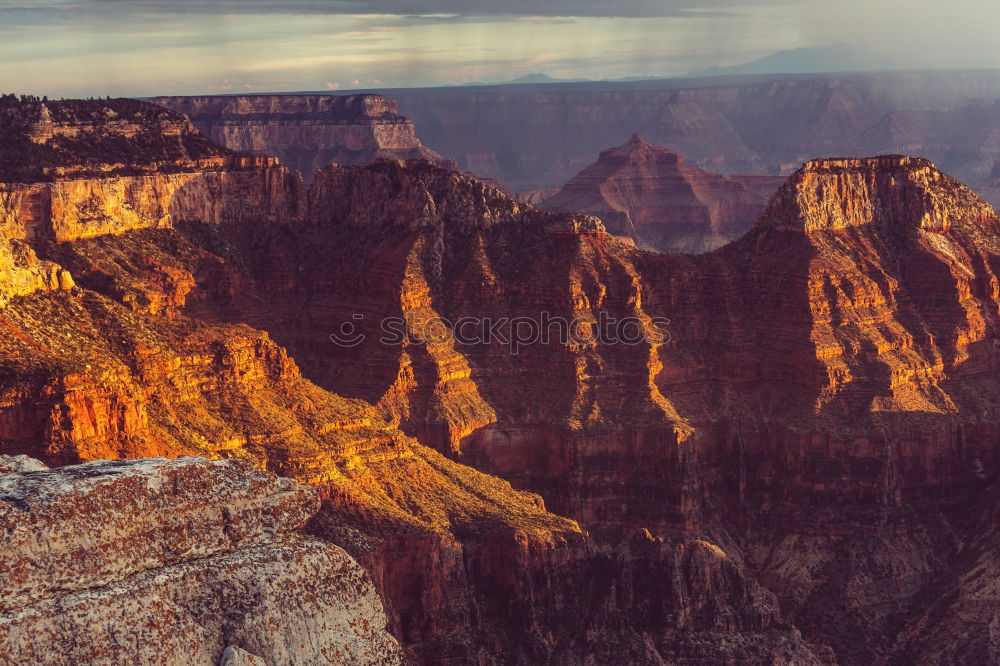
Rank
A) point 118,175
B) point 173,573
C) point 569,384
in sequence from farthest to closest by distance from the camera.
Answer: point 118,175 < point 569,384 < point 173,573

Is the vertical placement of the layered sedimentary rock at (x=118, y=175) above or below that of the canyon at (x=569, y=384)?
above

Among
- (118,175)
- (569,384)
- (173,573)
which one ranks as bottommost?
(173,573)

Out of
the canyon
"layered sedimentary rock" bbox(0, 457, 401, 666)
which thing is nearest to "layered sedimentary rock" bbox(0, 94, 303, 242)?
the canyon

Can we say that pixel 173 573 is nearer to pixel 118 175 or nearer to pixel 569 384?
pixel 569 384

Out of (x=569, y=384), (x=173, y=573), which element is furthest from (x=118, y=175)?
(x=173, y=573)

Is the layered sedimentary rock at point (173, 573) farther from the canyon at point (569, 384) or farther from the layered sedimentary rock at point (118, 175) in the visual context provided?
the layered sedimentary rock at point (118, 175)

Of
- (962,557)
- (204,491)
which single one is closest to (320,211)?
(962,557)

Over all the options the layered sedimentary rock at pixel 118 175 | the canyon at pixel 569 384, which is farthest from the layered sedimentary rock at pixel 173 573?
the layered sedimentary rock at pixel 118 175

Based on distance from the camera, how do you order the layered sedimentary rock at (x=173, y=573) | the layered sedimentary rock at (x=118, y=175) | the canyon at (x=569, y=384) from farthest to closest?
the layered sedimentary rock at (x=118, y=175) < the canyon at (x=569, y=384) < the layered sedimentary rock at (x=173, y=573)
